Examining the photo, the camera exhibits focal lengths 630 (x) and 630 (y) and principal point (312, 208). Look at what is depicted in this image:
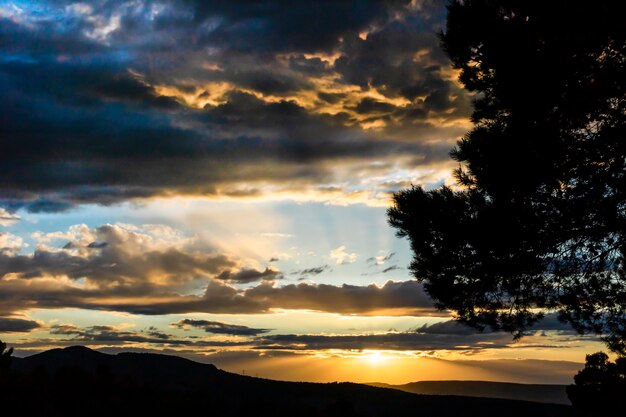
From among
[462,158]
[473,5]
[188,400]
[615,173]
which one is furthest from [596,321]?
[188,400]

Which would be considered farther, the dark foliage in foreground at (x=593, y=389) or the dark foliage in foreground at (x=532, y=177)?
the dark foliage in foreground at (x=593, y=389)

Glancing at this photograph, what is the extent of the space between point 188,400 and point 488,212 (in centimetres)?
4445

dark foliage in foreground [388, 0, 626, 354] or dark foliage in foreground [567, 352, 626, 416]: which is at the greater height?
dark foliage in foreground [388, 0, 626, 354]

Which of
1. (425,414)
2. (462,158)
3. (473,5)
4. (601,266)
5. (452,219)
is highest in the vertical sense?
(473,5)

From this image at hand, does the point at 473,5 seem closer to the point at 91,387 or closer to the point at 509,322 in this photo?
the point at 509,322

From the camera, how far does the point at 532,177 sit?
13094 mm

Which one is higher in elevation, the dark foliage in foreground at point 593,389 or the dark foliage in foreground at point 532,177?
the dark foliage in foreground at point 532,177

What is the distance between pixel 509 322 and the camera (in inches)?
597

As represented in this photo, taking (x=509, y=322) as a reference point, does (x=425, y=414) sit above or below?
below

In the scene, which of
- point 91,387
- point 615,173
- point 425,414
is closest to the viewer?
point 615,173

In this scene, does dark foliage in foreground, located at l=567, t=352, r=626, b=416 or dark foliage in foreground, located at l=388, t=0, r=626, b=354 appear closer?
dark foliage in foreground, located at l=388, t=0, r=626, b=354

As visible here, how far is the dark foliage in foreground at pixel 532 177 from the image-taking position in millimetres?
12586

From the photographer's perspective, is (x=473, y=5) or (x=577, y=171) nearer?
(x=577, y=171)

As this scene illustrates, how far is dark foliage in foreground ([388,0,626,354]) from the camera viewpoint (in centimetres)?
1259
